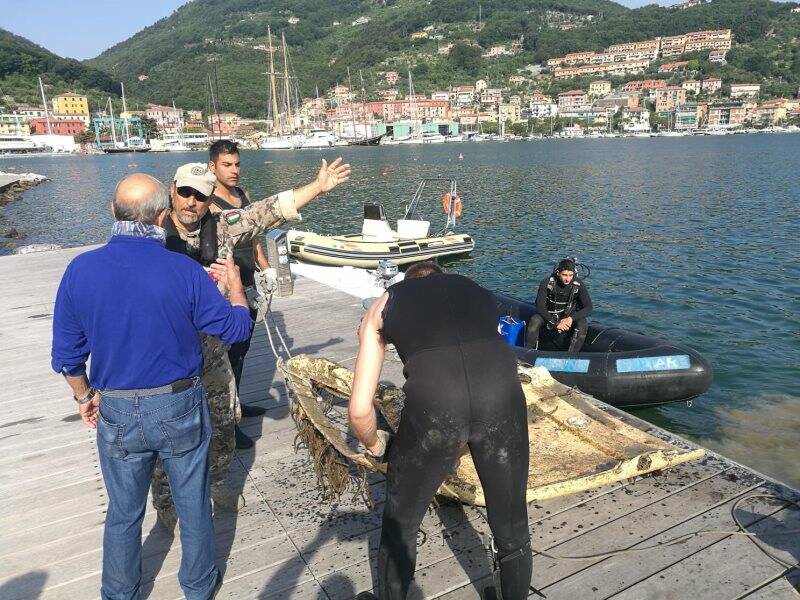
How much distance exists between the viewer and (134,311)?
221 cm

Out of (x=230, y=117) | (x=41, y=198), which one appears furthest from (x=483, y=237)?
(x=230, y=117)

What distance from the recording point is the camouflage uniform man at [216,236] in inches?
119

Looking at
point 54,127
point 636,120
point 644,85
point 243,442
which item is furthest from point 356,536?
point 644,85

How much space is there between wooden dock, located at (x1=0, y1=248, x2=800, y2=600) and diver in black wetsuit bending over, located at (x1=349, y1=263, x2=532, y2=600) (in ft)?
2.27

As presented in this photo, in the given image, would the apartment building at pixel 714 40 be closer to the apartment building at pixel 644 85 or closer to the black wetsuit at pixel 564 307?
the apartment building at pixel 644 85

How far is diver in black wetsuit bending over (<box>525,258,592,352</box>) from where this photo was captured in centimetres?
719

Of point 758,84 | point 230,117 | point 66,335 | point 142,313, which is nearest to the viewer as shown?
point 142,313

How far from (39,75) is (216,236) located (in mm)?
182179

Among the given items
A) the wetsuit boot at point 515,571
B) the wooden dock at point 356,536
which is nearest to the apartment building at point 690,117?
the wooden dock at point 356,536

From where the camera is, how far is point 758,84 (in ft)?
544

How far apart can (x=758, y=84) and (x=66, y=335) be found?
8123 inches

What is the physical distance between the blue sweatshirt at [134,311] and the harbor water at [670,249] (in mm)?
6469

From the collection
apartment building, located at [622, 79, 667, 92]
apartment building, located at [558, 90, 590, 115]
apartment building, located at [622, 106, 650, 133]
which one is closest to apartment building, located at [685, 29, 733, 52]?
apartment building, located at [622, 79, 667, 92]

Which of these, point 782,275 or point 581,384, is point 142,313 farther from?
point 782,275
